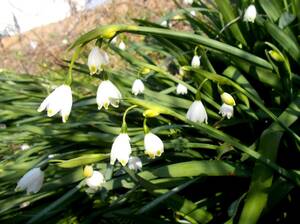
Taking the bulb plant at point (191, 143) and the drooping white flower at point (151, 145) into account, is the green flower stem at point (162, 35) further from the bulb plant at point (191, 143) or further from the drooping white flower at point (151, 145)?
the drooping white flower at point (151, 145)

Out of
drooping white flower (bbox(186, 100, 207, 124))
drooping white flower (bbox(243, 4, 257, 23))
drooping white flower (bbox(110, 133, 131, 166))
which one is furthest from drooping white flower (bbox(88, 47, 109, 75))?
drooping white flower (bbox(243, 4, 257, 23))

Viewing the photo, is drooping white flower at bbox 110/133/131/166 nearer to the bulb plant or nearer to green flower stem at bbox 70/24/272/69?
the bulb plant

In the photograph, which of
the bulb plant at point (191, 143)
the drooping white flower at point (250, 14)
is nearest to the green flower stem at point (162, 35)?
the bulb plant at point (191, 143)

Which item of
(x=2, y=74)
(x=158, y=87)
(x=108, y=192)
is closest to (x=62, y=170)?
(x=108, y=192)

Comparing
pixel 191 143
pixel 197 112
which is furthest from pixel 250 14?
pixel 197 112

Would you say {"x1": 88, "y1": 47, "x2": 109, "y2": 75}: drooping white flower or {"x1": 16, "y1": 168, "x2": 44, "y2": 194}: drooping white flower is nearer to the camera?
{"x1": 88, "y1": 47, "x2": 109, "y2": 75}: drooping white flower

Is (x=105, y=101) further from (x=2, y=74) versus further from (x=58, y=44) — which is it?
(x=58, y=44)
